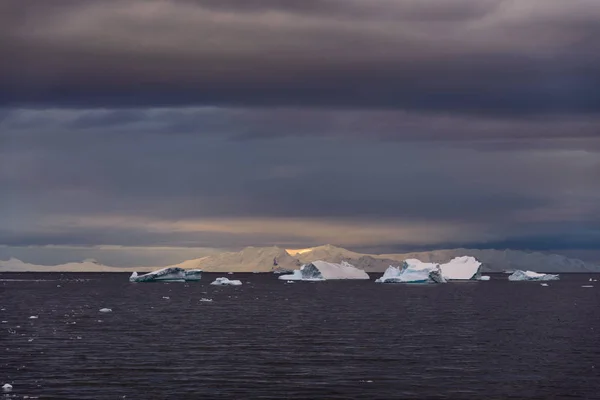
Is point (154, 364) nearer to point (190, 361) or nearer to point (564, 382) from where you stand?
point (190, 361)

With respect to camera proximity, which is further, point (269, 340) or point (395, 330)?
point (395, 330)

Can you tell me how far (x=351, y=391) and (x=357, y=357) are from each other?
1134 centimetres

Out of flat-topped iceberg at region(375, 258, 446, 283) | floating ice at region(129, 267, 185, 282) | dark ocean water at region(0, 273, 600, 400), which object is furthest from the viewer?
floating ice at region(129, 267, 185, 282)

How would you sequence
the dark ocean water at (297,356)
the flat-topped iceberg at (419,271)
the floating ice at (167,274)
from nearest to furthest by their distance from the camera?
the dark ocean water at (297,356)
the flat-topped iceberg at (419,271)
the floating ice at (167,274)

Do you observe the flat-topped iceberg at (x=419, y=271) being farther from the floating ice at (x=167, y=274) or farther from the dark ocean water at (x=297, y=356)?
the dark ocean water at (x=297, y=356)

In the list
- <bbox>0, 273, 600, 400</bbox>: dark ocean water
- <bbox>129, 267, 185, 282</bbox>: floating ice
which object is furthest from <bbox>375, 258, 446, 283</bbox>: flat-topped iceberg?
<bbox>0, 273, 600, 400</bbox>: dark ocean water

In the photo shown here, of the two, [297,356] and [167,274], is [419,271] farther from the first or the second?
[297,356]

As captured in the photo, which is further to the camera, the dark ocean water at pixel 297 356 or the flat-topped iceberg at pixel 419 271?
the flat-topped iceberg at pixel 419 271

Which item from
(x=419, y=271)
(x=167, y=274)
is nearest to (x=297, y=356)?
(x=419, y=271)

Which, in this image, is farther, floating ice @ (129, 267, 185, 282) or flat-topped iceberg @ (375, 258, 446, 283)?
floating ice @ (129, 267, 185, 282)

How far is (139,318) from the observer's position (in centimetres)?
7712

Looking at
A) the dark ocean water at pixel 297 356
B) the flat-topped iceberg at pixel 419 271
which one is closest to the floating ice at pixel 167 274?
the flat-topped iceberg at pixel 419 271

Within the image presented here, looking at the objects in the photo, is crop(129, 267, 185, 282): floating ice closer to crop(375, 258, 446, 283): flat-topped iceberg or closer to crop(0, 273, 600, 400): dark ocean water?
crop(375, 258, 446, 283): flat-topped iceberg

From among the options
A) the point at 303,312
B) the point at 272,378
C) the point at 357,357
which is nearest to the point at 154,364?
the point at 272,378
